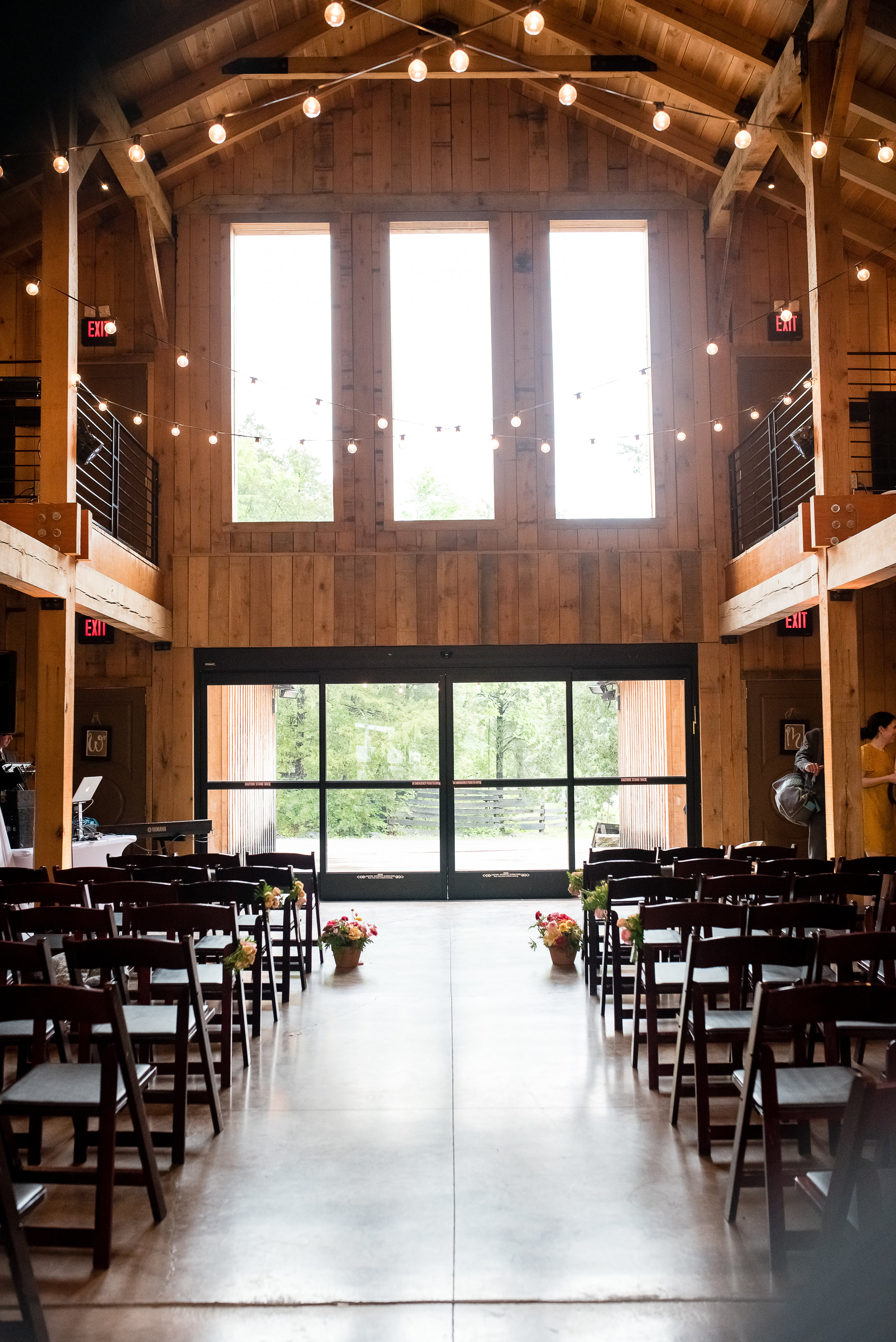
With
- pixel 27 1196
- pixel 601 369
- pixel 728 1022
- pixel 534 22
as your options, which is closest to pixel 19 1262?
pixel 27 1196

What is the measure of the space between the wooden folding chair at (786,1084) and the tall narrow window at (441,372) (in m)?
8.19

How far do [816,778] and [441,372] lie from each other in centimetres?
577

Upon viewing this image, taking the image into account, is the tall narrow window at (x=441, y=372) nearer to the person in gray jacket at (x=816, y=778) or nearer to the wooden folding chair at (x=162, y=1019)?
the person in gray jacket at (x=816, y=778)

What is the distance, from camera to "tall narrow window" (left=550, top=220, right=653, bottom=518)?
11.0m

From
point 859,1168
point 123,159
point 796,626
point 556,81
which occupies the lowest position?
point 859,1168

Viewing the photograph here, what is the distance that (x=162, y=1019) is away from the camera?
3.88 metres

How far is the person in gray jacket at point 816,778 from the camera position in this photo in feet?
27.0

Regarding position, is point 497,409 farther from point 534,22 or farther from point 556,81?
point 534,22

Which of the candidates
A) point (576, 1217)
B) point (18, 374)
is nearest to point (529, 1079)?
point (576, 1217)

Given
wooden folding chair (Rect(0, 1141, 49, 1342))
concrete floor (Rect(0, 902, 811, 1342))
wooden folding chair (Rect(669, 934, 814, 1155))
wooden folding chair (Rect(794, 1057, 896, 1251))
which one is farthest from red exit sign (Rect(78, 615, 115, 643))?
wooden folding chair (Rect(794, 1057, 896, 1251))

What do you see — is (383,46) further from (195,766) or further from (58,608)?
(195,766)

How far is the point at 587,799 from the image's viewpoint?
423 inches

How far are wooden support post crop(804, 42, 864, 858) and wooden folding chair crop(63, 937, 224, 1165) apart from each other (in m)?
4.91

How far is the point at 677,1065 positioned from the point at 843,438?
17.2 feet
